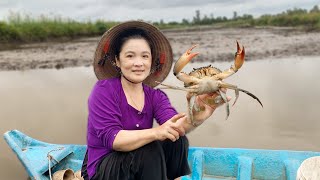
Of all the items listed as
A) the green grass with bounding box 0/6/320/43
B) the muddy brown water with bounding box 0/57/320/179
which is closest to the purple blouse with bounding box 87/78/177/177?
the muddy brown water with bounding box 0/57/320/179

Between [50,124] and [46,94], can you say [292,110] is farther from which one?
[46,94]

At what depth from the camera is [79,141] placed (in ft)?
16.0

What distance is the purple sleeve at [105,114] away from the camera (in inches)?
84.0

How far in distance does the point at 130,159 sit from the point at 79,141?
9.38 feet

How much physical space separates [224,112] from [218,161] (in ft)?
7.91

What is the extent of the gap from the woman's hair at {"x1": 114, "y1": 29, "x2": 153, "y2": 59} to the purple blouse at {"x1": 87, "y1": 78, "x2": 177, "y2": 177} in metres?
0.20

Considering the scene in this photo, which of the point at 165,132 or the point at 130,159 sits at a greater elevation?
the point at 165,132

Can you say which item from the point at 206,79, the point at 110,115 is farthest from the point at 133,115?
the point at 206,79

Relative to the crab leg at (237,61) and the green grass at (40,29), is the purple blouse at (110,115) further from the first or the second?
the green grass at (40,29)

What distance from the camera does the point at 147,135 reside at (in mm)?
2023

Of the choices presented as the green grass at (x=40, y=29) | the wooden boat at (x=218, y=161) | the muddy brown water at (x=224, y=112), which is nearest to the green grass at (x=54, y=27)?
the green grass at (x=40, y=29)

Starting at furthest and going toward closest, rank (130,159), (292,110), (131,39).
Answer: (292,110)
(131,39)
(130,159)

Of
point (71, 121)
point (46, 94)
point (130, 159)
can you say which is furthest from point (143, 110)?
point (46, 94)

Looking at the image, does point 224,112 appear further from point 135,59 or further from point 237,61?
point 237,61
